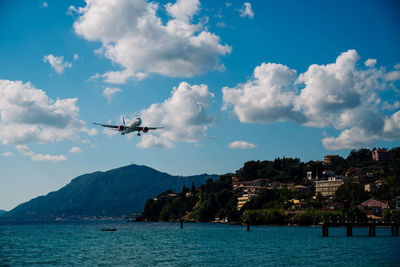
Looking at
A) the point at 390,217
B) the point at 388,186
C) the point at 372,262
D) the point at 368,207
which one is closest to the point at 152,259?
the point at 372,262

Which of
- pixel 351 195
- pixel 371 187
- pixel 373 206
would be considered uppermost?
pixel 371 187

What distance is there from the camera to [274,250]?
70.2 meters

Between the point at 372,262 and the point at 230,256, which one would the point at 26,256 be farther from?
the point at 372,262

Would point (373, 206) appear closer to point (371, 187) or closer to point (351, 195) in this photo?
point (351, 195)

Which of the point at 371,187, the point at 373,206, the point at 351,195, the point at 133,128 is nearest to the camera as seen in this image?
the point at 133,128

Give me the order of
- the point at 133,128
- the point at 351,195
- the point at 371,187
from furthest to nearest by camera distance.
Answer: the point at 371,187 < the point at 351,195 < the point at 133,128

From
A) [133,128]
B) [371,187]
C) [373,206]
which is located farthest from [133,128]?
[371,187]

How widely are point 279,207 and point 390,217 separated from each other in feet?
176

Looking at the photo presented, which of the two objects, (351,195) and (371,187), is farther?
(371,187)

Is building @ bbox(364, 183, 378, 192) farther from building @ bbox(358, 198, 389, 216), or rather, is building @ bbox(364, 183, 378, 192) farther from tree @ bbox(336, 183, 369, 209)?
building @ bbox(358, 198, 389, 216)

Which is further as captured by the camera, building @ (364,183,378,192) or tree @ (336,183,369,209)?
building @ (364,183,378,192)

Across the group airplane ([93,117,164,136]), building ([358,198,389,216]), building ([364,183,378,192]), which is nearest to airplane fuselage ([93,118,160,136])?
airplane ([93,117,164,136])

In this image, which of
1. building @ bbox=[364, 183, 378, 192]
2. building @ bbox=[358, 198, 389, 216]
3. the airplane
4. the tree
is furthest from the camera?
building @ bbox=[364, 183, 378, 192]

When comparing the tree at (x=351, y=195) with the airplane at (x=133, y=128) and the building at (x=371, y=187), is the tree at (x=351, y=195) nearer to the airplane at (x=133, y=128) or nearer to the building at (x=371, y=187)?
the building at (x=371, y=187)
